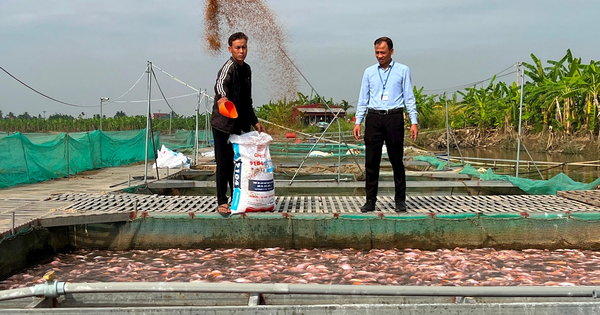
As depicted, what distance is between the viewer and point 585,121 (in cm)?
2375

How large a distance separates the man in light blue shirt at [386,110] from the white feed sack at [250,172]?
943 millimetres

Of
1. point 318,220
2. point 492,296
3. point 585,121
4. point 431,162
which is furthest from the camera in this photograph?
point 585,121

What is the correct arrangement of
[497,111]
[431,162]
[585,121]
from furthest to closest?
[497,111] → [585,121] → [431,162]

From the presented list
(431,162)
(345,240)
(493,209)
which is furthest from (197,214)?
(431,162)

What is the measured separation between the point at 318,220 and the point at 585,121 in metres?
24.0

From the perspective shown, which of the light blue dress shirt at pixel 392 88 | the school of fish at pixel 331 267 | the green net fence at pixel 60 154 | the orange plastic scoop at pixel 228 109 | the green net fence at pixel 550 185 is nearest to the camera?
the school of fish at pixel 331 267

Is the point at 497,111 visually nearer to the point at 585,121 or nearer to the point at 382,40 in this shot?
the point at 585,121

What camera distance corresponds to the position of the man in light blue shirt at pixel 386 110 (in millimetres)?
4570

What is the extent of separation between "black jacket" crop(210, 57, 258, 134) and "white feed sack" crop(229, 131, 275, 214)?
174mm

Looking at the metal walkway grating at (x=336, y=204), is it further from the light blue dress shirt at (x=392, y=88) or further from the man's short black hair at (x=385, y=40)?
the man's short black hair at (x=385, y=40)

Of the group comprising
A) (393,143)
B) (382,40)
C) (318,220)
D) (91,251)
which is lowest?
(91,251)

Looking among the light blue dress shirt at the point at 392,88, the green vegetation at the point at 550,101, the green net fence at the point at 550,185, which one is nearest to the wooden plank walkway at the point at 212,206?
the green net fence at the point at 550,185

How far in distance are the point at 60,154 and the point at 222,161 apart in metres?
6.47

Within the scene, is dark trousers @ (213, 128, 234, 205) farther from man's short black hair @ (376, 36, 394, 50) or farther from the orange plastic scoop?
man's short black hair @ (376, 36, 394, 50)
